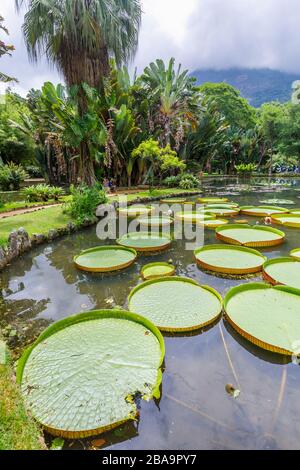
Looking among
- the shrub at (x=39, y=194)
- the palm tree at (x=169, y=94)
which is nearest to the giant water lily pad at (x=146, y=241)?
the shrub at (x=39, y=194)

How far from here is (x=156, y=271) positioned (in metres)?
4.74

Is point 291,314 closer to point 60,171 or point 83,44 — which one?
→ point 83,44

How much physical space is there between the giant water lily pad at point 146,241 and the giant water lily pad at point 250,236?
5.02 ft

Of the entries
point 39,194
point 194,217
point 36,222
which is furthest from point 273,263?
point 39,194

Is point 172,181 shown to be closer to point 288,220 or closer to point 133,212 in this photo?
point 133,212

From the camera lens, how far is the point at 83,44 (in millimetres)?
9734

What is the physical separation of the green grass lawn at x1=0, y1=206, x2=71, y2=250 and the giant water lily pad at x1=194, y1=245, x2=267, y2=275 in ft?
14.6

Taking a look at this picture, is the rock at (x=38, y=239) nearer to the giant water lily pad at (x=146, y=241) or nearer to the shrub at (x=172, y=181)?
the giant water lily pad at (x=146, y=241)

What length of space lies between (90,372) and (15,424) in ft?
2.26

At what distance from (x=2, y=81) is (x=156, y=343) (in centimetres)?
885

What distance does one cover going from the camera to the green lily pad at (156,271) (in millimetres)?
4559

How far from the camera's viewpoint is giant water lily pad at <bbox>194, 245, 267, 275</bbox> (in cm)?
463

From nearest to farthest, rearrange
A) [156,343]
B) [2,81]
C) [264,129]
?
1. [156,343]
2. [2,81]
3. [264,129]

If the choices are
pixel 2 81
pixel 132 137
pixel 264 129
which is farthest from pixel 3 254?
pixel 264 129
